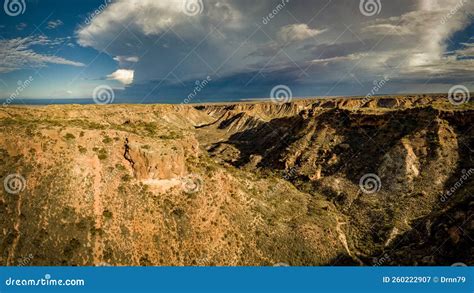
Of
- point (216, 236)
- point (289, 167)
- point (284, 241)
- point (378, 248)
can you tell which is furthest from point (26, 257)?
point (289, 167)

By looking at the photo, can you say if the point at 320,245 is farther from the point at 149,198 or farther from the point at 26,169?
the point at 26,169

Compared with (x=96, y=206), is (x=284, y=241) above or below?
below

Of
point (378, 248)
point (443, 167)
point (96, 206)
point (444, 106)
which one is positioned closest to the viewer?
point (96, 206)

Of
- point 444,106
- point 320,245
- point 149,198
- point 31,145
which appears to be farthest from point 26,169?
point 444,106

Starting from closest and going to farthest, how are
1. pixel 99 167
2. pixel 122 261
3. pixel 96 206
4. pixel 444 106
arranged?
pixel 122 261 → pixel 96 206 → pixel 99 167 → pixel 444 106

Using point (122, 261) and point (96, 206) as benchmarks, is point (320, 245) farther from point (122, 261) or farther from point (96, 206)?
point (96, 206)

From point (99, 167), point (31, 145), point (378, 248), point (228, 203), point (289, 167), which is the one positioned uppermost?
point (289, 167)

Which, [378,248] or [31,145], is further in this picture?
[378,248]
